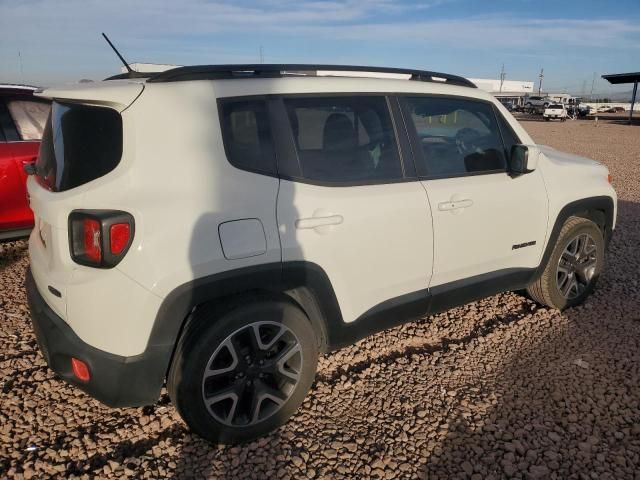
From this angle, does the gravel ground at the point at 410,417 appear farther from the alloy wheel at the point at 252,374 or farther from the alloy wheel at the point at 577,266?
the alloy wheel at the point at 577,266

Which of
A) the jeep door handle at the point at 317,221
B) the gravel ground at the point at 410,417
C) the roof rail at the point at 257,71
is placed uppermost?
the roof rail at the point at 257,71

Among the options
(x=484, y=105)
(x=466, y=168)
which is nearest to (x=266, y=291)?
(x=466, y=168)

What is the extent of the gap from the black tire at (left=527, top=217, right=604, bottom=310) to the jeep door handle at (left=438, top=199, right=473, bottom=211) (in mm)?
1148

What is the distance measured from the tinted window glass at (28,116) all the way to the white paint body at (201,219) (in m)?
2.65

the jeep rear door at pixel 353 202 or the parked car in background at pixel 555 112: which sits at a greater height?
the jeep rear door at pixel 353 202

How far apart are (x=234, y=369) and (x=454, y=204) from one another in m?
1.57

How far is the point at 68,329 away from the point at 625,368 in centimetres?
323

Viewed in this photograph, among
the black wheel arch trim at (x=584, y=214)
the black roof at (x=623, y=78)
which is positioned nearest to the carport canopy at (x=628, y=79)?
the black roof at (x=623, y=78)

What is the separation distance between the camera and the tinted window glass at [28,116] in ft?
15.7

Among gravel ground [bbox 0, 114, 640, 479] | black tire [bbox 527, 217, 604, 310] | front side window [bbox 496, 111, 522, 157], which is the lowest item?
gravel ground [bbox 0, 114, 640, 479]

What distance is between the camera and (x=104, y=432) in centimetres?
254

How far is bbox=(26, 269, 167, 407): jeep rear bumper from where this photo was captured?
2.11 m

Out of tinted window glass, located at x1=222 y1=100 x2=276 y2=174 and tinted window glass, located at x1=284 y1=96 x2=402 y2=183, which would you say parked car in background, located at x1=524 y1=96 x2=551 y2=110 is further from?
tinted window glass, located at x1=222 y1=100 x2=276 y2=174

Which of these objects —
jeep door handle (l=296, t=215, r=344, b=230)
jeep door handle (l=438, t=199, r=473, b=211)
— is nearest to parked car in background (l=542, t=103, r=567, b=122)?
jeep door handle (l=438, t=199, r=473, b=211)
